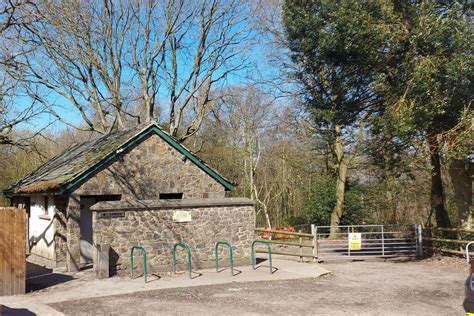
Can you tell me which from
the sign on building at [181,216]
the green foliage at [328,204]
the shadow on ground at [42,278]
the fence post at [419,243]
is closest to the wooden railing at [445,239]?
the fence post at [419,243]

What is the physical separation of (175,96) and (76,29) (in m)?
6.55

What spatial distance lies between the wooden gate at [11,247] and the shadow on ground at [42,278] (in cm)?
83

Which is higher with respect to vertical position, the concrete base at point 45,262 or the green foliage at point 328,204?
the green foliage at point 328,204

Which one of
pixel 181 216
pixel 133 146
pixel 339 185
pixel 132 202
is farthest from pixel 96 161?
pixel 339 185

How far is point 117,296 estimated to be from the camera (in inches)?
449

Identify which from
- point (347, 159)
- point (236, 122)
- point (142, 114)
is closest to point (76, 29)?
point (142, 114)

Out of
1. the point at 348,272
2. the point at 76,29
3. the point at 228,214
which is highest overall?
the point at 76,29

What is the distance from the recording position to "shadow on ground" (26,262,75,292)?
1295 cm

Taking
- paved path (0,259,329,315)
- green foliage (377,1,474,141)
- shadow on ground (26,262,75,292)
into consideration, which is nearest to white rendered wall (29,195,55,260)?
shadow on ground (26,262,75,292)

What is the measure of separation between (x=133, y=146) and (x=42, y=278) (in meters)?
4.94

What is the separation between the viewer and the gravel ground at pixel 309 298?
9.80 m

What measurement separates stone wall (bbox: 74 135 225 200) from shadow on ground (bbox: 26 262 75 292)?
261 centimetres

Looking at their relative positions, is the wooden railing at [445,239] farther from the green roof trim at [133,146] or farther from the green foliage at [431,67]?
the green roof trim at [133,146]

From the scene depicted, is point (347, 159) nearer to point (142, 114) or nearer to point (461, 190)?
point (461, 190)
